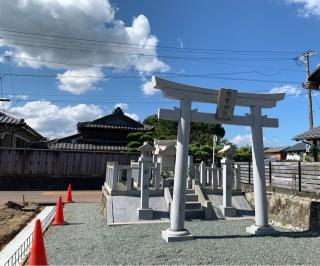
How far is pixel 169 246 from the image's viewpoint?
265 inches

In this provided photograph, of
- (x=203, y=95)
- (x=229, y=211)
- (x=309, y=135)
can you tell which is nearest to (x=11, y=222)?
(x=203, y=95)

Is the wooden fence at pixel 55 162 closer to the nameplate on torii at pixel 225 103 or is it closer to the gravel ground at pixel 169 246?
the gravel ground at pixel 169 246

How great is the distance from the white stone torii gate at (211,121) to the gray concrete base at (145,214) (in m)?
2.06

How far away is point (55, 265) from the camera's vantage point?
17.9ft

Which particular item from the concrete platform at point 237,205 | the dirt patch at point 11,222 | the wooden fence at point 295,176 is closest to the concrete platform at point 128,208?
the concrete platform at point 237,205

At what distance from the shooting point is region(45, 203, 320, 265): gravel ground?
5.79m

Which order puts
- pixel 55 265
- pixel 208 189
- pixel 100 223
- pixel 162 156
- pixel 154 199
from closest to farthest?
pixel 55 265 < pixel 100 223 < pixel 154 199 < pixel 208 189 < pixel 162 156

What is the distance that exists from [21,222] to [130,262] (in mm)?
5168

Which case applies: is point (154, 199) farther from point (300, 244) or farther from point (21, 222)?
point (300, 244)

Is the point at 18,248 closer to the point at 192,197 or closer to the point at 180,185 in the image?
the point at 180,185

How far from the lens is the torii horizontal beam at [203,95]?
25.2ft

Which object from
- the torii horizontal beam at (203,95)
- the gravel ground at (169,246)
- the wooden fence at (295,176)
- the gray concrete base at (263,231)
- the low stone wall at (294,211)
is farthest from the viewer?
the wooden fence at (295,176)

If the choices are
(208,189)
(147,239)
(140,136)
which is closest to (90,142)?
(140,136)

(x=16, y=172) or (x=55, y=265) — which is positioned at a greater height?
(x=16, y=172)
